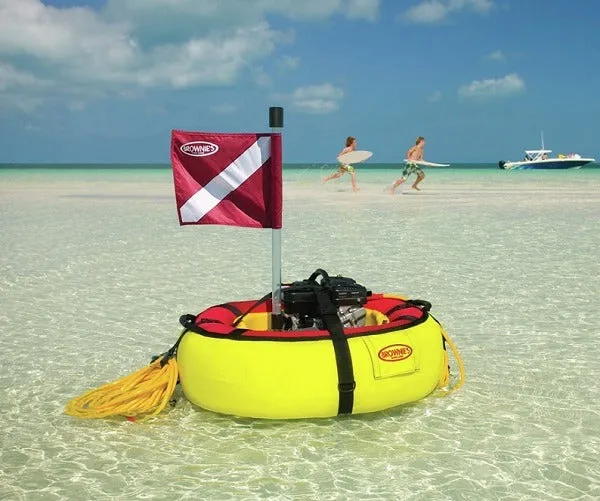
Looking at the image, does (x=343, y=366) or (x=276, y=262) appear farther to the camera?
(x=276, y=262)

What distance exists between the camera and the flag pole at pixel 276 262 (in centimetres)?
379

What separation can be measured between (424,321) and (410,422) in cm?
54

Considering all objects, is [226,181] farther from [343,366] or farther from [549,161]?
[549,161]

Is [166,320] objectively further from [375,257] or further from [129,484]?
[375,257]

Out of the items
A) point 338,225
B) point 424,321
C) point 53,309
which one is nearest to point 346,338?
point 424,321

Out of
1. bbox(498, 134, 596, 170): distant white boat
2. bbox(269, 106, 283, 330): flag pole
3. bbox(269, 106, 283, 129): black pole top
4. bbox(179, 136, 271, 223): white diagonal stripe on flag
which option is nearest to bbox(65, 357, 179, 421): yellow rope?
bbox(269, 106, 283, 330): flag pole

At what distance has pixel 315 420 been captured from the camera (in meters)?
3.67

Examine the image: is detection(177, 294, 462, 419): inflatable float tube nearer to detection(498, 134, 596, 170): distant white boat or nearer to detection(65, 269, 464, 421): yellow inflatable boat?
detection(65, 269, 464, 421): yellow inflatable boat

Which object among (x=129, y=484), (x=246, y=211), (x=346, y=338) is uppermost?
(x=246, y=211)

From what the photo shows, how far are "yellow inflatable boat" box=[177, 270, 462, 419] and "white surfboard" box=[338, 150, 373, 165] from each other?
15826 millimetres

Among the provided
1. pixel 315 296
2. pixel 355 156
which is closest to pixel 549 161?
pixel 355 156

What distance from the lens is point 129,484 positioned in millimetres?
3020

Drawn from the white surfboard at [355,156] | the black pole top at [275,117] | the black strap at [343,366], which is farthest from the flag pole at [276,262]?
the white surfboard at [355,156]

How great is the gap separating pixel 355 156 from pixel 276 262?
16.0 m
